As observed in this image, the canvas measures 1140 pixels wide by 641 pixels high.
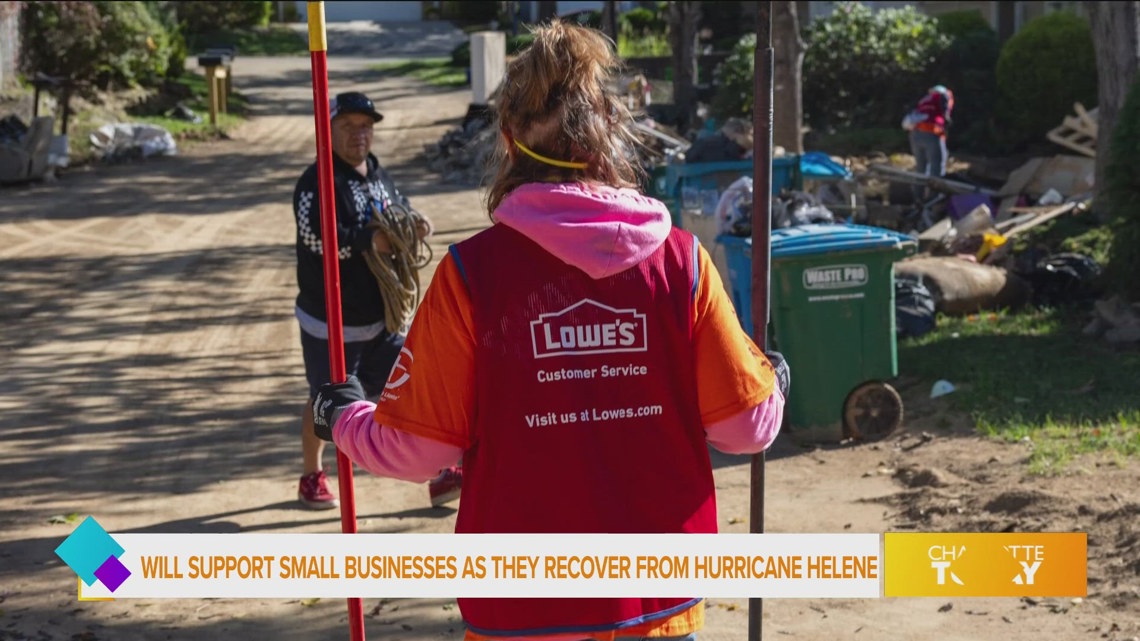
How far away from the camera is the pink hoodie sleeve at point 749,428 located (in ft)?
8.60

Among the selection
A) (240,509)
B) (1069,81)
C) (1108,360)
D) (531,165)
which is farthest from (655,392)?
(1069,81)

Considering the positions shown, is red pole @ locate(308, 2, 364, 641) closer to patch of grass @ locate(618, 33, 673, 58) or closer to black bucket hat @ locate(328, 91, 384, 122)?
black bucket hat @ locate(328, 91, 384, 122)

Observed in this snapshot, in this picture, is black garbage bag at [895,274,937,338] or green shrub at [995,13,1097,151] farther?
green shrub at [995,13,1097,151]

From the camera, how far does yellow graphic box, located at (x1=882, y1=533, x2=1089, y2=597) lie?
14.2ft

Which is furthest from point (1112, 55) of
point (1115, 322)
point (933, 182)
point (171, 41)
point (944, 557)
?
point (171, 41)

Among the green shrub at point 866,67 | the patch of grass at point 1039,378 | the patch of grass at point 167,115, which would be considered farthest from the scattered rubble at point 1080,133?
the patch of grass at point 167,115

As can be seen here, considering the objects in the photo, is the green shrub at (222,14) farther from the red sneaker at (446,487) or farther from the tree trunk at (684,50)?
the red sneaker at (446,487)

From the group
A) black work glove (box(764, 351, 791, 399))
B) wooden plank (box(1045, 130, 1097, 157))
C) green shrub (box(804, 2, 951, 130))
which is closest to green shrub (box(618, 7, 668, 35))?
green shrub (box(804, 2, 951, 130))

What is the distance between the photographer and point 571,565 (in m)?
2.48

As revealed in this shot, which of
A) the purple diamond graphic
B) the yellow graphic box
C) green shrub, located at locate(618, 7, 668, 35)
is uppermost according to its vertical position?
green shrub, located at locate(618, 7, 668, 35)

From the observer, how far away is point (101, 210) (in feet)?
50.3

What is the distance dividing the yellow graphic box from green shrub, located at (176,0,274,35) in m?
37.2

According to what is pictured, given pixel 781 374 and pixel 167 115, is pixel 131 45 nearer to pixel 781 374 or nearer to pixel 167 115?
pixel 167 115

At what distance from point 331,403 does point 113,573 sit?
1.43m
